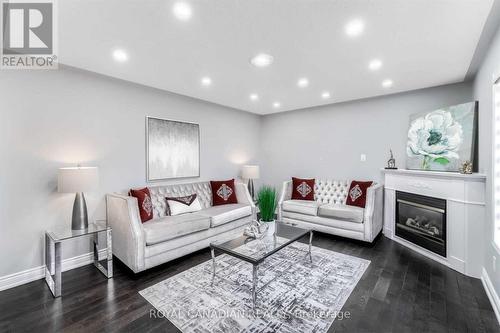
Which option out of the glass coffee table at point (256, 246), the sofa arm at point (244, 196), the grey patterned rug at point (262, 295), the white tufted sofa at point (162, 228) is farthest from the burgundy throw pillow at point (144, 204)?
the sofa arm at point (244, 196)

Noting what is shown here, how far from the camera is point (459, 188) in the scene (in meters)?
2.78

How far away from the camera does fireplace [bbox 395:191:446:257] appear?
9.86 feet

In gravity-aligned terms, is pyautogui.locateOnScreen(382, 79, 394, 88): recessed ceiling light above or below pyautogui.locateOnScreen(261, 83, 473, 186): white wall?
above

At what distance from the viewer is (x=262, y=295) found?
2244 mm

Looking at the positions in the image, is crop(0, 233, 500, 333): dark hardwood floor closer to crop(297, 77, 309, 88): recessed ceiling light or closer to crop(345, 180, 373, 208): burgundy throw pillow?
crop(345, 180, 373, 208): burgundy throw pillow

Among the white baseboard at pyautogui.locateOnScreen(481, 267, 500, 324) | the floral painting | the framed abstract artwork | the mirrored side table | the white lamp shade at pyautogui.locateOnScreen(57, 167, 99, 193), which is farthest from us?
the framed abstract artwork

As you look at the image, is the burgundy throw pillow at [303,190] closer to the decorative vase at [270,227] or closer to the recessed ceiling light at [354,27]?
the decorative vase at [270,227]

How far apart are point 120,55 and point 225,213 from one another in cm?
249

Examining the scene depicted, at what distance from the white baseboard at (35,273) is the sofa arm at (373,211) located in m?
3.85

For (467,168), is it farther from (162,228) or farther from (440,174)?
(162,228)

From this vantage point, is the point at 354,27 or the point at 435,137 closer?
the point at 354,27

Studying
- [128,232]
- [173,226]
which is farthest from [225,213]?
[128,232]

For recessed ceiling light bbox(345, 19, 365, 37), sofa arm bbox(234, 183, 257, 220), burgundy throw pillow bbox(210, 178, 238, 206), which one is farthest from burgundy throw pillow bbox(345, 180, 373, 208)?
recessed ceiling light bbox(345, 19, 365, 37)

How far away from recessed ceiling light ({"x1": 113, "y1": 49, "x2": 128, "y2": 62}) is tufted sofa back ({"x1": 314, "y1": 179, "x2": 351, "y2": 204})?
3.91 m
